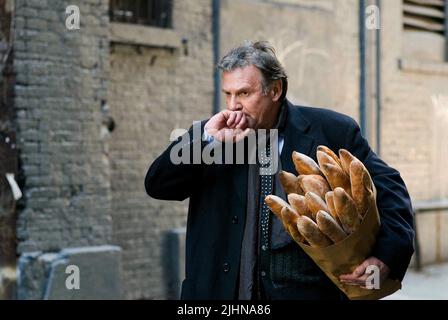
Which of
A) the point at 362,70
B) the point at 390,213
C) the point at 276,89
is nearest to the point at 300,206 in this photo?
the point at 390,213

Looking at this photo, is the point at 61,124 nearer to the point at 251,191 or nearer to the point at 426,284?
the point at 251,191

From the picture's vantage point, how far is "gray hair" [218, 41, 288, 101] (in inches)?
109

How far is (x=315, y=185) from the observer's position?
7.88ft

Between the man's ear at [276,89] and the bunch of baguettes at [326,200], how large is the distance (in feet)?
1.51

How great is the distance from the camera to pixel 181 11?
22.8 feet

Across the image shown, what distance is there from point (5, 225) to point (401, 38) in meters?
6.08

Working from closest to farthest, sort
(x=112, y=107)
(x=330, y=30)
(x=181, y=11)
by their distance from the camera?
(x=112, y=107) → (x=181, y=11) → (x=330, y=30)

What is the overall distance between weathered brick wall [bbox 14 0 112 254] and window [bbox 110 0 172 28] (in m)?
0.60

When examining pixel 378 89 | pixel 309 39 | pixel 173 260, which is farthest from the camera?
pixel 378 89

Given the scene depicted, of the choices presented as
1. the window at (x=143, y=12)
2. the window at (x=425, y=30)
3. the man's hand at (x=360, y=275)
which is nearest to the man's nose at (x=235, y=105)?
the man's hand at (x=360, y=275)

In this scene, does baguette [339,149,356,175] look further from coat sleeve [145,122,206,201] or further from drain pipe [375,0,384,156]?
drain pipe [375,0,384,156]

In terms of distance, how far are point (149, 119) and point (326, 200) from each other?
180 inches
